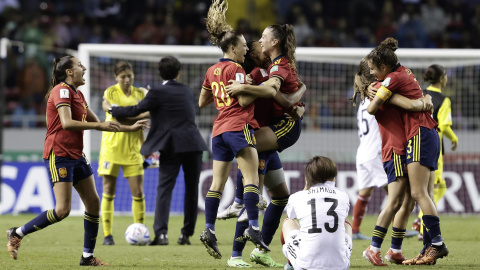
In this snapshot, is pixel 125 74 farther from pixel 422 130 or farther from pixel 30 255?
pixel 422 130

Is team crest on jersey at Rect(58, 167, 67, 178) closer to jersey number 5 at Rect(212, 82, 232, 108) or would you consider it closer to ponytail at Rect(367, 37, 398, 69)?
jersey number 5 at Rect(212, 82, 232, 108)

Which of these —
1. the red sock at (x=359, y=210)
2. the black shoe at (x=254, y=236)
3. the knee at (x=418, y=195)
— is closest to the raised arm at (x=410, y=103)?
the knee at (x=418, y=195)

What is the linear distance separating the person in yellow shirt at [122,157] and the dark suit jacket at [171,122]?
44 centimetres

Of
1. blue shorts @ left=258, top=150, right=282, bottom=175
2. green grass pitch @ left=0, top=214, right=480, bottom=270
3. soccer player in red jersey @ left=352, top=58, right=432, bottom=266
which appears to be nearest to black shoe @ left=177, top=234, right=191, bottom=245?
green grass pitch @ left=0, top=214, right=480, bottom=270

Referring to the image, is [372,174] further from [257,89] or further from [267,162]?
[257,89]

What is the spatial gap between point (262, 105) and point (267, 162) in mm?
536

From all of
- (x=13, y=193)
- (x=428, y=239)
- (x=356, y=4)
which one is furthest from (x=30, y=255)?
(x=356, y=4)

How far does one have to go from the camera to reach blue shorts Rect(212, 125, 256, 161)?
6.68 metres

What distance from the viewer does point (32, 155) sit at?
15016 millimetres

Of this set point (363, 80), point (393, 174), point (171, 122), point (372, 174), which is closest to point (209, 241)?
point (393, 174)

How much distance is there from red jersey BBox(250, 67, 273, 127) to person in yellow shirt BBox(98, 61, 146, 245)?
3.18 m

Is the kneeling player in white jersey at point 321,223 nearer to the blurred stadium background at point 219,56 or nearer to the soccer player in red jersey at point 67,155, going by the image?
the soccer player in red jersey at point 67,155

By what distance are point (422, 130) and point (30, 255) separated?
13.9 ft

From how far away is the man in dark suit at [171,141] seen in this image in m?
9.52
